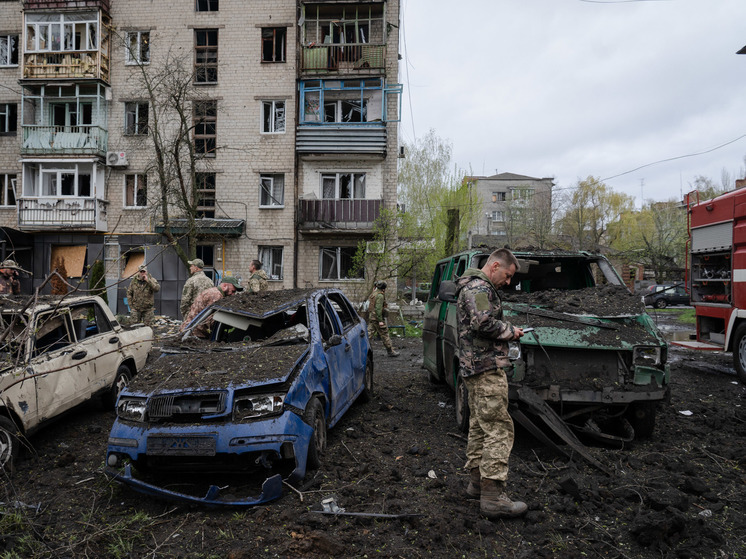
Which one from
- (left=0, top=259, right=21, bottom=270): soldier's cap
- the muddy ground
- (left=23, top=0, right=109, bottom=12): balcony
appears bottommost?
the muddy ground

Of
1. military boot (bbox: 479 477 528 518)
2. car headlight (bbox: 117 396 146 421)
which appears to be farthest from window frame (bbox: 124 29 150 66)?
military boot (bbox: 479 477 528 518)

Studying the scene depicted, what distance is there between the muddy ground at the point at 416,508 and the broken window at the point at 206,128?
18.0 m

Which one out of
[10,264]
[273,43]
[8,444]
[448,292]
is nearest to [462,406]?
[448,292]

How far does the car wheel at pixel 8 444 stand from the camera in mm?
4479

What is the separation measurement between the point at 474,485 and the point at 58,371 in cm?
392

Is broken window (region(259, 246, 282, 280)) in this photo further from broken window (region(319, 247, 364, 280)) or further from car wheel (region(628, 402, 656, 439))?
car wheel (region(628, 402, 656, 439))

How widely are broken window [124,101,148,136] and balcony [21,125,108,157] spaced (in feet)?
3.59

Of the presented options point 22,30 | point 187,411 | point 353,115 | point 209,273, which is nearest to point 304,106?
point 353,115

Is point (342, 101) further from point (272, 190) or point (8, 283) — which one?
point (8, 283)

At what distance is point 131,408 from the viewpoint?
13.5 feet

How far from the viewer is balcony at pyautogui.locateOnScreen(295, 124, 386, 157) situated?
2058 cm

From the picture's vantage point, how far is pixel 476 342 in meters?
3.89

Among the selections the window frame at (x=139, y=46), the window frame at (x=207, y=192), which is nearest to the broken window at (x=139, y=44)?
the window frame at (x=139, y=46)

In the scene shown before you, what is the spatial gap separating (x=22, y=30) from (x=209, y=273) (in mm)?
13177
